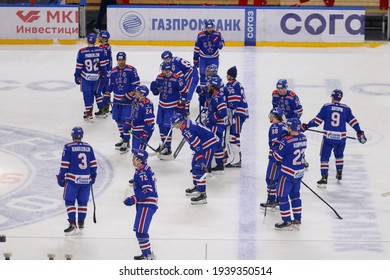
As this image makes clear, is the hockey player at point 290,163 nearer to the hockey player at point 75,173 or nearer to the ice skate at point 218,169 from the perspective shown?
the hockey player at point 75,173

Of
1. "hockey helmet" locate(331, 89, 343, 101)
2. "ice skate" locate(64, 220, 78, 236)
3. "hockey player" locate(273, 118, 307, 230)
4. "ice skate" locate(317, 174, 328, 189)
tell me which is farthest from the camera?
"ice skate" locate(317, 174, 328, 189)

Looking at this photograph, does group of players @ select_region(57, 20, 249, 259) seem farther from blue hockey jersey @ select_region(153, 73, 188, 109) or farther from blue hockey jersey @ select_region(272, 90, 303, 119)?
blue hockey jersey @ select_region(272, 90, 303, 119)

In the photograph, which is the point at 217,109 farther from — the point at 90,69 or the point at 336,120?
the point at 90,69

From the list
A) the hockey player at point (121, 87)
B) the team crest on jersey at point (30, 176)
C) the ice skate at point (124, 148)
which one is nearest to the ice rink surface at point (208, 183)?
the team crest on jersey at point (30, 176)

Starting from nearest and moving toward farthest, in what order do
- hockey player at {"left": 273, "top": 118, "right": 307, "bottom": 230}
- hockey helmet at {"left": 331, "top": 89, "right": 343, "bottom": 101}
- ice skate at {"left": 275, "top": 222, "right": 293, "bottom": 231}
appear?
hockey player at {"left": 273, "top": 118, "right": 307, "bottom": 230}
ice skate at {"left": 275, "top": 222, "right": 293, "bottom": 231}
hockey helmet at {"left": 331, "top": 89, "right": 343, "bottom": 101}

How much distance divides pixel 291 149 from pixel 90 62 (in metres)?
5.94

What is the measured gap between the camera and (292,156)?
13195mm

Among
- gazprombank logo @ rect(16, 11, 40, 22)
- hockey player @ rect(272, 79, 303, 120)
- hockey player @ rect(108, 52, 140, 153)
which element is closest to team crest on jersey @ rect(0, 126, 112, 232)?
hockey player @ rect(108, 52, 140, 153)

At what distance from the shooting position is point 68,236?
1303 centimetres

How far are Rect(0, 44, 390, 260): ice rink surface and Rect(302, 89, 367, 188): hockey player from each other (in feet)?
1.32

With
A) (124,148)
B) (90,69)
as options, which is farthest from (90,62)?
(124,148)

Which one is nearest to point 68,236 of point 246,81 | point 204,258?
point 204,258

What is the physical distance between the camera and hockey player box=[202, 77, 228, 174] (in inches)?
600

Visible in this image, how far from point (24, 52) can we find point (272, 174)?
36.2 feet
